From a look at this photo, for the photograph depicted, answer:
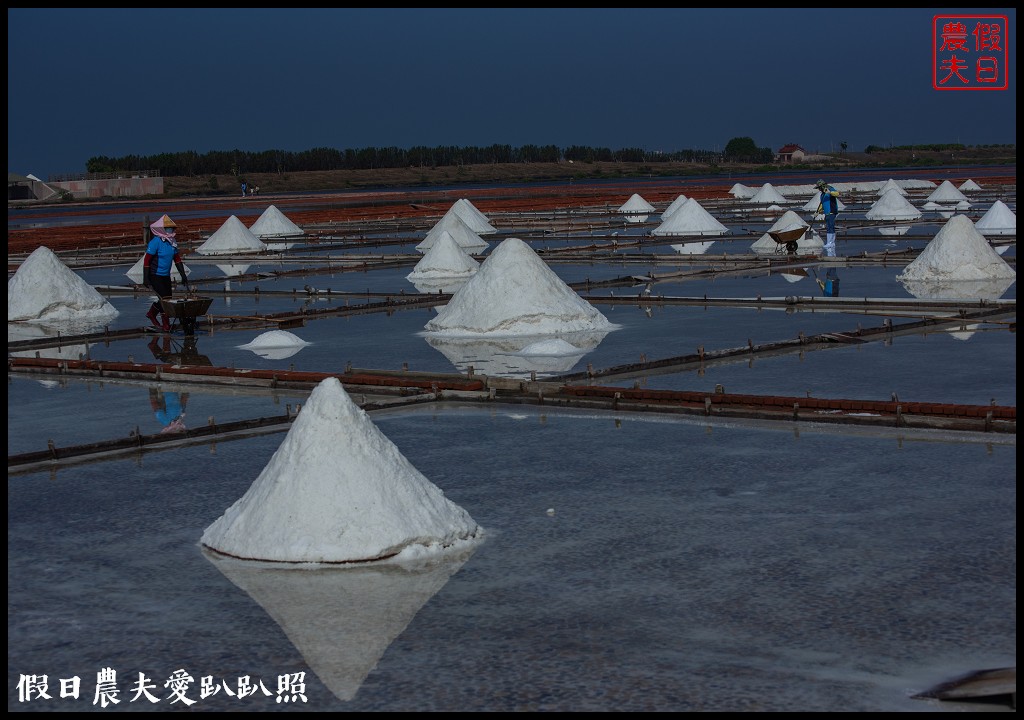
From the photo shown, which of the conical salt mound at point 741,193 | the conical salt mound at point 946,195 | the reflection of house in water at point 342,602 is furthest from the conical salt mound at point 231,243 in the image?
the conical salt mound at point 741,193

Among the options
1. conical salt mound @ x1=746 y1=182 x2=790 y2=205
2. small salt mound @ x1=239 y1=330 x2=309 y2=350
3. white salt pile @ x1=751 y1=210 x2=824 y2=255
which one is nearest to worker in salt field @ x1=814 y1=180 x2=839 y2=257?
white salt pile @ x1=751 y1=210 x2=824 y2=255

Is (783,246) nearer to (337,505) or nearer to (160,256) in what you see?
(160,256)

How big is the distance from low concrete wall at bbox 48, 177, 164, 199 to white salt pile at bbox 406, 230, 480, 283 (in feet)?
218

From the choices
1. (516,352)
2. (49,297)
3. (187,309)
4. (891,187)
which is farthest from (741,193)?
(516,352)

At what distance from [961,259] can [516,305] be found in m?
7.36

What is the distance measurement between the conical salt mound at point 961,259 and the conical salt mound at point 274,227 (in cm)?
2080

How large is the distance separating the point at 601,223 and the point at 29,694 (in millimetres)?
34788

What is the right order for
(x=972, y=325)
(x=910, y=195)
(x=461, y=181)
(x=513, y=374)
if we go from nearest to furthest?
(x=513, y=374) → (x=972, y=325) → (x=910, y=195) → (x=461, y=181)

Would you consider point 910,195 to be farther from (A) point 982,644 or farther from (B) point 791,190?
(A) point 982,644

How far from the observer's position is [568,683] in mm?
5164

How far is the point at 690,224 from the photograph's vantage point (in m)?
33.2

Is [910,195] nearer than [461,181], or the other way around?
[910,195]

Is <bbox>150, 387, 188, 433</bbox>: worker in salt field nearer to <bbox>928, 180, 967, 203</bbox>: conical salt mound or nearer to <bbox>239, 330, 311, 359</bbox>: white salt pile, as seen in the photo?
<bbox>239, 330, 311, 359</bbox>: white salt pile

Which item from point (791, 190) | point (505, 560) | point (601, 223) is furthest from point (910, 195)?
point (505, 560)
